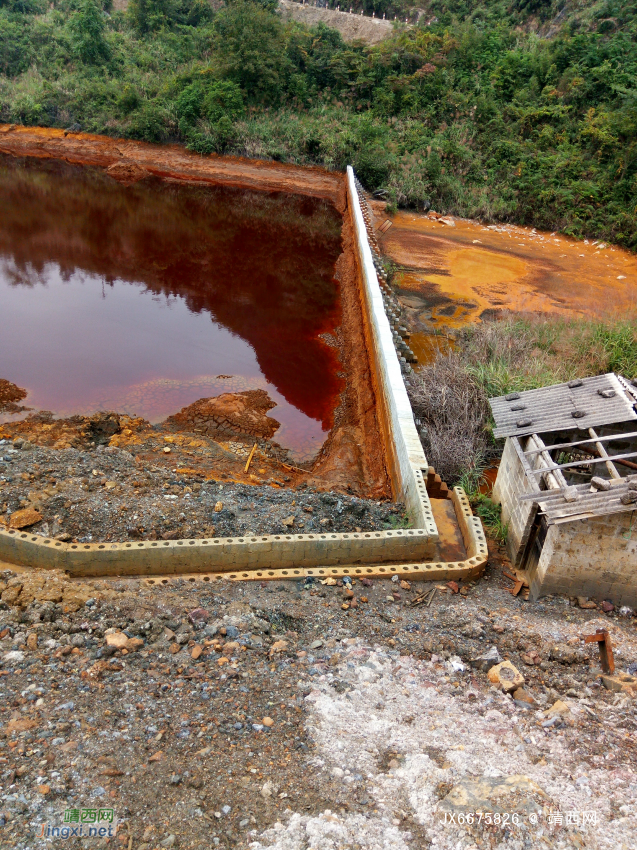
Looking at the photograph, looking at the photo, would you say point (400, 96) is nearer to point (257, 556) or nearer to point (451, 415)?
point (451, 415)

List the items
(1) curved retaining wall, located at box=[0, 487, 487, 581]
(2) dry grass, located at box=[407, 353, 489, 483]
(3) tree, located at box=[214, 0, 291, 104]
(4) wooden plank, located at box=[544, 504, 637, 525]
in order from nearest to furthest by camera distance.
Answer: (4) wooden plank, located at box=[544, 504, 637, 525]
(1) curved retaining wall, located at box=[0, 487, 487, 581]
(2) dry grass, located at box=[407, 353, 489, 483]
(3) tree, located at box=[214, 0, 291, 104]

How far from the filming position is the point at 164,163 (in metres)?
26.2

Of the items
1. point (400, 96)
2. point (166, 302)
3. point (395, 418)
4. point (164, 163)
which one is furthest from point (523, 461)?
point (400, 96)

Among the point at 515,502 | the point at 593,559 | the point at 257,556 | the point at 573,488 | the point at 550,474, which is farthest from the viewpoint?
the point at 515,502

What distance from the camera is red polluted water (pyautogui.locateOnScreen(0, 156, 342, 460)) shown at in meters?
10.8

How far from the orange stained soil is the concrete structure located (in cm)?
501

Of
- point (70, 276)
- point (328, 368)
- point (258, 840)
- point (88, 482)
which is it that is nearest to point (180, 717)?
point (258, 840)

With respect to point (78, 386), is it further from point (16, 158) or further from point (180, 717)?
point (16, 158)

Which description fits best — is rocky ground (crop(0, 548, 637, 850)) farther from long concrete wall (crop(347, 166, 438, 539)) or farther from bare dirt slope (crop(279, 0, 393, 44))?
bare dirt slope (crop(279, 0, 393, 44))

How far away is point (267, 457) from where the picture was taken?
9078 mm

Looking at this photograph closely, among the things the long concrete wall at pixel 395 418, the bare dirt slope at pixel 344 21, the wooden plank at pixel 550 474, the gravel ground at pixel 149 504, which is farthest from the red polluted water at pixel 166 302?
the bare dirt slope at pixel 344 21

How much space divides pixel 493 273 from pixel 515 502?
11645mm

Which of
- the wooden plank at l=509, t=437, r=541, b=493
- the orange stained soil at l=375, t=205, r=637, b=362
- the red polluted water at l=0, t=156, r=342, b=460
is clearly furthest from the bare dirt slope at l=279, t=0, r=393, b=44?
the wooden plank at l=509, t=437, r=541, b=493

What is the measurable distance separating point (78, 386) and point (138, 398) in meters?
1.16
